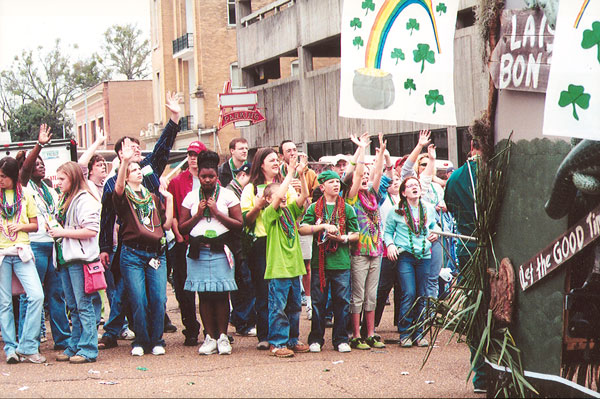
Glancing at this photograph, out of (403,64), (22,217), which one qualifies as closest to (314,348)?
(22,217)

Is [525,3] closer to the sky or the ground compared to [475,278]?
closer to the sky

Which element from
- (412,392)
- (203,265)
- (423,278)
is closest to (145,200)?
(203,265)

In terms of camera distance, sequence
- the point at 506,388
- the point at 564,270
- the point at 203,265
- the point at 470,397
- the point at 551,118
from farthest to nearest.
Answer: the point at 203,265, the point at 470,397, the point at 506,388, the point at 564,270, the point at 551,118

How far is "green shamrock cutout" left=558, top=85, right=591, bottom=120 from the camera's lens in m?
5.57

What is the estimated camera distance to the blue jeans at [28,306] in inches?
380

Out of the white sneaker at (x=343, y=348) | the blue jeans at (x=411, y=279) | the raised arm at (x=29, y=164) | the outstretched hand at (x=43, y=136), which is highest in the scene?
the outstretched hand at (x=43, y=136)

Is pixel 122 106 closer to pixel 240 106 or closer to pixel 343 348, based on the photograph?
pixel 240 106

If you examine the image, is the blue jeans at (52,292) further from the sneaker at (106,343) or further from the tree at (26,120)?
the tree at (26,120)

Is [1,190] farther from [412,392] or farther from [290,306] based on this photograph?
[412,392]

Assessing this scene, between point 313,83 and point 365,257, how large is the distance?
18.4 m

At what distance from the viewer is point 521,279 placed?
21.5 feet

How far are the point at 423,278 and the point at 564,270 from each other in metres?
4.14

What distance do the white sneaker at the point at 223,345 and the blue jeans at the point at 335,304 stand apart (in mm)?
816

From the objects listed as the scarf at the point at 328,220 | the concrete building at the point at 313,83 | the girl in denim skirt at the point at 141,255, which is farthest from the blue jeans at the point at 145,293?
the concrete building at the point at 313,83
